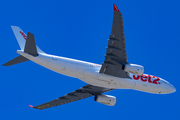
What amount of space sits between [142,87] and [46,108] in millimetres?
13760

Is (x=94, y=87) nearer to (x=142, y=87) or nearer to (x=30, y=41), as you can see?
(x=142, y=87)

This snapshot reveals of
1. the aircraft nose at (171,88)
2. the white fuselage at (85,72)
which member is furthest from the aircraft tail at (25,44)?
the aircraft nose at (171,88)

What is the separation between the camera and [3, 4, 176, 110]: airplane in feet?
95.3

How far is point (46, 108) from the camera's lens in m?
39.4

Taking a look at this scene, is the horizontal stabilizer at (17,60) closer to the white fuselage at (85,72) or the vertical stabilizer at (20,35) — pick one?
the white fuselage at (85,72)

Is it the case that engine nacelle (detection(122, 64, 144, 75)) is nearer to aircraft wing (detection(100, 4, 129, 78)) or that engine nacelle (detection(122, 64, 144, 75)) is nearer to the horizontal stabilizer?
aircraft wing (detection(100, 4, 129, 78))

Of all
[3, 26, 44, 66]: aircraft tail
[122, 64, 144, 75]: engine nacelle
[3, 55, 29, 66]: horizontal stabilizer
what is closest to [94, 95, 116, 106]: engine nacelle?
[122, 64, 144, 75]: engine nacelle

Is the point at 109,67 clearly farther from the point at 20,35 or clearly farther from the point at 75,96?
the point at 20,35

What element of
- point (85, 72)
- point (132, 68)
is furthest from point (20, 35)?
point (132, 68)

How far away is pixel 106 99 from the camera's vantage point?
37750 mm

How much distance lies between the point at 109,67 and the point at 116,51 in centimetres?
287

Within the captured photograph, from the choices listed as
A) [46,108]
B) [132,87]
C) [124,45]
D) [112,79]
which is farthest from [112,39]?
[46,108]

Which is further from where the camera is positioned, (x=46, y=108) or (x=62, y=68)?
(x=46, y=108)

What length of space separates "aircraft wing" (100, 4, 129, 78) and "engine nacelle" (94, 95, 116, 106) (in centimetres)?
607
